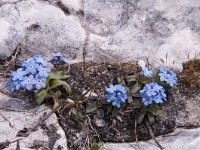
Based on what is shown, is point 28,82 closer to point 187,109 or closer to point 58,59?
point 58,59

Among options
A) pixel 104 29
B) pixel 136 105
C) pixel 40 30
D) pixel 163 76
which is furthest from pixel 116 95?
pixel 40 30

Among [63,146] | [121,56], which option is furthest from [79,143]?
[121,56]

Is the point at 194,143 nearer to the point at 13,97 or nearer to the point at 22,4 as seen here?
the point at 13,97

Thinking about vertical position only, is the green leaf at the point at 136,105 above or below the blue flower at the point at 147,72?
below

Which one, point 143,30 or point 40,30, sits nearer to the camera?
point 40,30

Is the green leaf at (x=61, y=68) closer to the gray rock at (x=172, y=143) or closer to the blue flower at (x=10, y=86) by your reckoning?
the blue flower at (x=10, y=86)

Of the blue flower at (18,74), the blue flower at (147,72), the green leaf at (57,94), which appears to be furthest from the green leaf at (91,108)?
the blue flower at (18,74)
